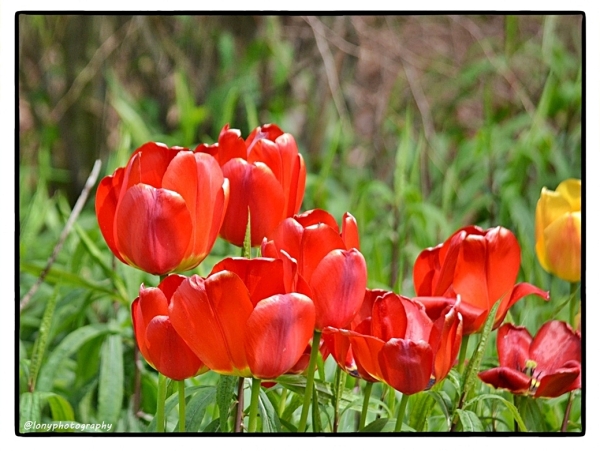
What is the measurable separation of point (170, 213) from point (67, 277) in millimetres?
390

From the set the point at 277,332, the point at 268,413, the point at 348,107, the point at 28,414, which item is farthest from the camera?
the point at 348,107

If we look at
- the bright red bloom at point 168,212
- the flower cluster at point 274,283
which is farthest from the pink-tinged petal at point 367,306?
the bright red bloom at point 168,212

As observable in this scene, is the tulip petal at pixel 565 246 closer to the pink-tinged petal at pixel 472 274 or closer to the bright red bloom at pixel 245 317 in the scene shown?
the pink-tinged petal at pixel 472 274

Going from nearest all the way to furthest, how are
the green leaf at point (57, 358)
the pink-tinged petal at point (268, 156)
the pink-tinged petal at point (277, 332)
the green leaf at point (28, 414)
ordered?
1. the pink-tinged petal at point (277, 332)
2. the pink-tinged petal at point (268, 156)
3. the green leaf at point (28, 414)
4. the green leaf at point (57, 358)

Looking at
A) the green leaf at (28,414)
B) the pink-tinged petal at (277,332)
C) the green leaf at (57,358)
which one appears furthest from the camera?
the green leaf at (57,358)

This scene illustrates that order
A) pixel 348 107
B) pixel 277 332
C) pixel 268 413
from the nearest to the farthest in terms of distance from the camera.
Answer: pixel 277 332, pixel 268 413, pixel 348 107

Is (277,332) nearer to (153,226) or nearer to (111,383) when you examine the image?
(153,226)

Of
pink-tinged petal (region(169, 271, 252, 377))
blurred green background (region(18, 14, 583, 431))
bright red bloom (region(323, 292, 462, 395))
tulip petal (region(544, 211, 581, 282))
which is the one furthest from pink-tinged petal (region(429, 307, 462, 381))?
blurred green background (region(18, 14, 583, 431))

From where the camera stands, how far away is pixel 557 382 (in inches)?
24.1

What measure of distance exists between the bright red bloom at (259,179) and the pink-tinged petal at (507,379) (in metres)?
0.18

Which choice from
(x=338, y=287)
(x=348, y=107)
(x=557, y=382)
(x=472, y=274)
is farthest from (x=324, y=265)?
(x=348, y=107)

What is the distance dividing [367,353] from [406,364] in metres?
0.03

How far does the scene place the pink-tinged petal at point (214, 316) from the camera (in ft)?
1.57
